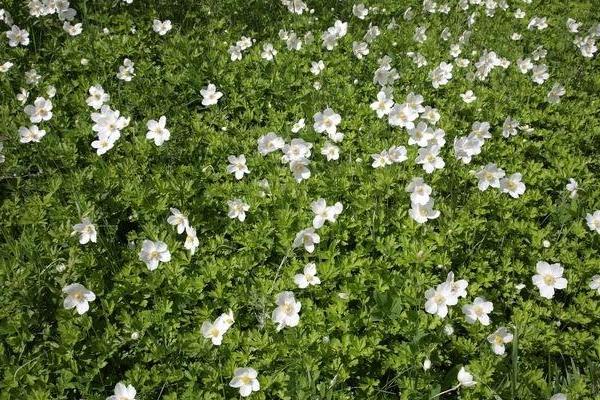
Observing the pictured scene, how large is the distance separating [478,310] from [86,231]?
2.48 meters

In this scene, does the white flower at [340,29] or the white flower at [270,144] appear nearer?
the white flower at [270,144]

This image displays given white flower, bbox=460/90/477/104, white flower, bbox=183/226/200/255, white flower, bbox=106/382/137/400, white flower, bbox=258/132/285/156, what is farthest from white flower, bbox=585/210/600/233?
white flower, bbox=106/382/137/400

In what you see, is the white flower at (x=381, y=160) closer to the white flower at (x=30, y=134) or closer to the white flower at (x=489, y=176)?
the white flower at (x=489, y=176)

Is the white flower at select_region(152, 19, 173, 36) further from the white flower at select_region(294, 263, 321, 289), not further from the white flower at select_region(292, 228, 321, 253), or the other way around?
the white flower at select_region(294, 263, 321, 289)

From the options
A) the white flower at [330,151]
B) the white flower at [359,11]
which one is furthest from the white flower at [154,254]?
the white flower at [359,11]

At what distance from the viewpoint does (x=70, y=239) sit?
3.54 meters

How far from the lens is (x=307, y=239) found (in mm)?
3391

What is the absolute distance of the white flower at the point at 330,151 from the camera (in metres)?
4.18

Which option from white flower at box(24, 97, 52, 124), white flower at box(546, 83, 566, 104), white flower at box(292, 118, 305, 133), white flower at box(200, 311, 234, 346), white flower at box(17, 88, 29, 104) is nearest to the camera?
white flower at box(200, 311, 234, 346)

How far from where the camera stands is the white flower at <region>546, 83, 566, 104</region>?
498 cm

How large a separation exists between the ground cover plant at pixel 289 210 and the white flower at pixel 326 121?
0.01m

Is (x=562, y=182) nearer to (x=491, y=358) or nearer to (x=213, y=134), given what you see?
(x=491, y=358)

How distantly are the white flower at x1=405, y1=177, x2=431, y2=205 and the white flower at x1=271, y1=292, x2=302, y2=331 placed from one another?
47.4 inches

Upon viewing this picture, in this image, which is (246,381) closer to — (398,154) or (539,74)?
(398,154)
